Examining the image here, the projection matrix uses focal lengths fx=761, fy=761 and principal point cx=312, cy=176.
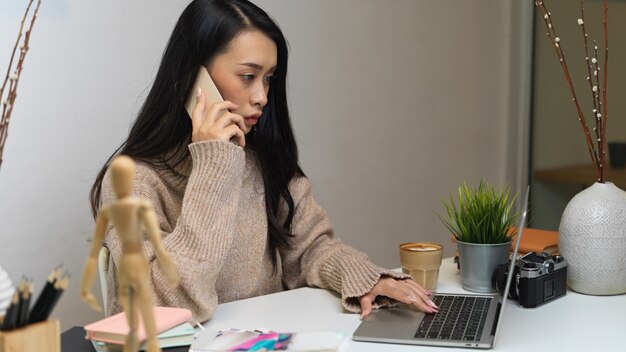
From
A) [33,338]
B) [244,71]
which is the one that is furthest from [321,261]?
[33,338]

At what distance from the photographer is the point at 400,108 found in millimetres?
3240

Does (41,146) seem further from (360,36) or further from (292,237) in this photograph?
(360,36)

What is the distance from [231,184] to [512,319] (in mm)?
623

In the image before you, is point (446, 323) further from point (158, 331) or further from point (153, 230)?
point (153, 230)

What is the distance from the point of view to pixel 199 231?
1.48 meters

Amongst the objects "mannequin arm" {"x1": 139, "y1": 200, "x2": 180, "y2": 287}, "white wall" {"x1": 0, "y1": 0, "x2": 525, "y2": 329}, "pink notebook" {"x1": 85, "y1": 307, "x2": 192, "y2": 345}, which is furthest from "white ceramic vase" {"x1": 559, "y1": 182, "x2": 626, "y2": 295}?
"white wall" {"x1": 0, "y1": 0, "x2": 525, "y2": 329}

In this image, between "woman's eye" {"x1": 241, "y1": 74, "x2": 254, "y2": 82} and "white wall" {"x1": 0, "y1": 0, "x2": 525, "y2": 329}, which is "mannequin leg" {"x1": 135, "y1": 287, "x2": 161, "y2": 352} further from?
"white wall" {"x1": 0, "y1": 0, "x2": 525, "y2": 329}

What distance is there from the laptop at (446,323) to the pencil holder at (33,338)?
1.87ft

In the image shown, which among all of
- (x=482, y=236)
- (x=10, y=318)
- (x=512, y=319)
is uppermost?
(x=10, y=318)

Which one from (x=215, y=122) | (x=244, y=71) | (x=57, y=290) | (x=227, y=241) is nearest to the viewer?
(x=57, y=290)

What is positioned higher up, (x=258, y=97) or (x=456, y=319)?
(x=258, y=97)

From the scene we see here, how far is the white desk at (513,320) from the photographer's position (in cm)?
131

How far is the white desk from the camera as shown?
131 centimetres

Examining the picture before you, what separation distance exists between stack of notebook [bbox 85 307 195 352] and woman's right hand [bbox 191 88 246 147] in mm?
445
